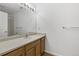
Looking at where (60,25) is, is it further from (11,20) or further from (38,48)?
(11,20)

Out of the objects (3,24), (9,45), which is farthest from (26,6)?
(9,45)

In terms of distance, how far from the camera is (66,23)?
72.7 inches

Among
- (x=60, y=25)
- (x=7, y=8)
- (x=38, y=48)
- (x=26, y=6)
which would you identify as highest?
(x=26, y=6)

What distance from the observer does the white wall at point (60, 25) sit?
1787 mm

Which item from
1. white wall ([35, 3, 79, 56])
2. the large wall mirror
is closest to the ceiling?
the large wall mirror

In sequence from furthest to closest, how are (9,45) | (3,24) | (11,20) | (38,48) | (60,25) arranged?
(60,25)
(38,48)
(11,20)
(3,24)
(9,45)

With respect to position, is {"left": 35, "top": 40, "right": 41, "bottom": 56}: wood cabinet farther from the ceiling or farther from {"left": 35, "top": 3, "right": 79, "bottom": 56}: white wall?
the ceiling

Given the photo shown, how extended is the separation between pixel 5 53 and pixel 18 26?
2.27 ft

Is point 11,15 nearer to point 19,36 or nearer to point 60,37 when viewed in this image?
point 19,36

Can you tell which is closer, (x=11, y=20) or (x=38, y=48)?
(x=11, y=20)

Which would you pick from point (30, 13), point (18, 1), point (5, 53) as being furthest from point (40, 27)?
point (5, 53)

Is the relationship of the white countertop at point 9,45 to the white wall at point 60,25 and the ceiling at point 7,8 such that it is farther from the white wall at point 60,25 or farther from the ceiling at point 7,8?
the white wall at point 60,25

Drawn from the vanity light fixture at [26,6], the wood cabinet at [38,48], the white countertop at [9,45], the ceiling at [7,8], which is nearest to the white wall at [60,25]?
the vanity light fixture at [26,6]

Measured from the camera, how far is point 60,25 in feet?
6.16
